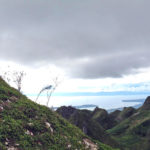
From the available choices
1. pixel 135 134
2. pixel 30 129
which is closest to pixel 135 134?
pixel 135 134

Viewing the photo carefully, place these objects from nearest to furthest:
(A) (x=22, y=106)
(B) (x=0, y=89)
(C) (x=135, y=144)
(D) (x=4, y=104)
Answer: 1. (D) (x=4, y=104)
2. (A) (x=22, y=106)
3. (B) (x=0, y=89)
4. (C) (x=135, y=144)

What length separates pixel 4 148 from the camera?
31.7 feet

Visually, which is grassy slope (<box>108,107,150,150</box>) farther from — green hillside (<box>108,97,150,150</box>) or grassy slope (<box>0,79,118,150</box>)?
grassy slope (<box>0,79,118,150</box>)

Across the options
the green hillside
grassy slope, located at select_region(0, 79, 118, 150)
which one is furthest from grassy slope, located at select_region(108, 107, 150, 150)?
grassy slope, located at select_region(0, 79, 118, 150)

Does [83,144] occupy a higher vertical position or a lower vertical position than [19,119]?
lower

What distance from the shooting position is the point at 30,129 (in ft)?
41.6

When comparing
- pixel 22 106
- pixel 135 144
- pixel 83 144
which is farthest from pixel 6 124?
pixel 135 144

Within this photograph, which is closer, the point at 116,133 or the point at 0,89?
the point at 0,89

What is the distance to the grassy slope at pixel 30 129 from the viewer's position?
11047 millimetres

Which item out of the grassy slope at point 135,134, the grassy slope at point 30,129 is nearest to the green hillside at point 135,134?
the grassy slope at point 135,134

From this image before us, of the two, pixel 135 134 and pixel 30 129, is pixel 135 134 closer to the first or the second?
pixel 135 134

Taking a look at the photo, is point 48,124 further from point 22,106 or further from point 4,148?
point 4,148

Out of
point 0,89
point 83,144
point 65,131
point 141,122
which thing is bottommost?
point 141,122

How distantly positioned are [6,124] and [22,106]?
330 centimetres
